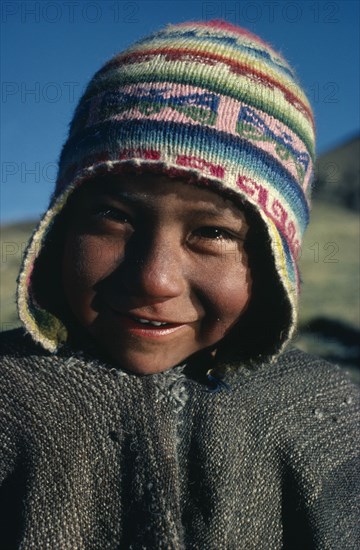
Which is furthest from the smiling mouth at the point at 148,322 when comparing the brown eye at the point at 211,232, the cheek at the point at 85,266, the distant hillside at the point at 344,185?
the distant hillside at the point at 344,185

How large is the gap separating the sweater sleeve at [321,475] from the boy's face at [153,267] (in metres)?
0.39

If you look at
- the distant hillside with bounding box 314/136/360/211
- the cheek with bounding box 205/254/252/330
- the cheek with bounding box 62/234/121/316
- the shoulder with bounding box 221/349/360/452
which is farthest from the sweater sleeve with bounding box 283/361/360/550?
the distant hillside with bounding box 314/136/360/211

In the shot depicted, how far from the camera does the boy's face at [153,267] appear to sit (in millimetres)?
1633

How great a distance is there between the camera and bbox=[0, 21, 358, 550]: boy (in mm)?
1646

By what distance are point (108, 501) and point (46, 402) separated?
0.28 m

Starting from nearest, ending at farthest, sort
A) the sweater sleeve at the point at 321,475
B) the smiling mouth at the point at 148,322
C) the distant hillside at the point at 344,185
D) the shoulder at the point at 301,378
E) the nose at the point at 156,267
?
the nose at the point at 156,267, the smiling mouth at the point at 148,322, the sweater sleeve at the point at 321,475, the shoulder at the point at 301,378, the distant hillside at the point at 344,185

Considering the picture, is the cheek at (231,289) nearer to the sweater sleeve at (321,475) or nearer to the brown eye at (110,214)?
the brown eye at (110,214)

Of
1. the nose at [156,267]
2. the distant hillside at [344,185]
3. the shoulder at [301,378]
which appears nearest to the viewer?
the nose at [156,267]

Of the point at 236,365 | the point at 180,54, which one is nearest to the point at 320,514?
the point at 236,365

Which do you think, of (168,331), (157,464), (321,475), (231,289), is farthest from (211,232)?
(321,475)

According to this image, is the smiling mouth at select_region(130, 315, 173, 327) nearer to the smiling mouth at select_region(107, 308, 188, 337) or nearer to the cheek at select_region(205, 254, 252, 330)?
the smiling mouth at select_region(107, 308, 188, 337)

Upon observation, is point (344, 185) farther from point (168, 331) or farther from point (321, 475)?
point (168, 331)

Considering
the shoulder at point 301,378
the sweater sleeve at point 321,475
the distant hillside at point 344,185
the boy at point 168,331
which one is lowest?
the distant hillside at point 344,185

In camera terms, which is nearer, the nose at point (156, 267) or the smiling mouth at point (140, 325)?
the nose at point (156, 267)
